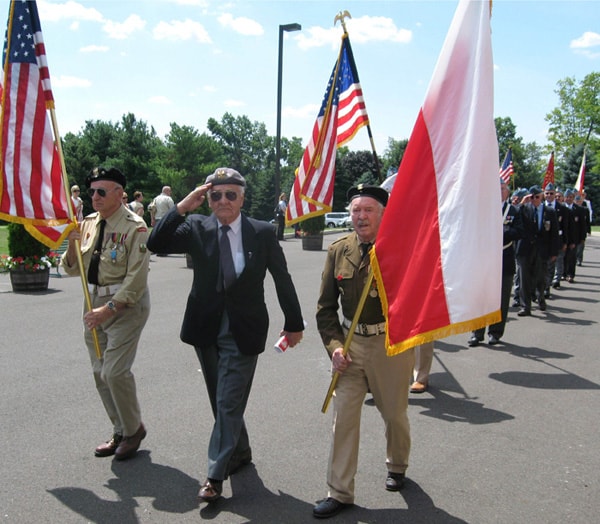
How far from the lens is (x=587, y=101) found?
2005 inches

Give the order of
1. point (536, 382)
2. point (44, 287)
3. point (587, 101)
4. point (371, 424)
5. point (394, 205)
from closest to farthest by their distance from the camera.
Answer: point (394, 205) → point (371, 424) → point (536, 382) → point (44, 287) → point (587, 101)

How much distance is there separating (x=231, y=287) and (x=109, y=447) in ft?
5.31

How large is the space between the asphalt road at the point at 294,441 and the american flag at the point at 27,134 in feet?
5.65

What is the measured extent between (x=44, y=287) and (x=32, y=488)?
9.07 meters

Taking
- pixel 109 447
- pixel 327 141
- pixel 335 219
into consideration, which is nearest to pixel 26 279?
pixel 327 141

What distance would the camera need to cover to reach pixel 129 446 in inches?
180

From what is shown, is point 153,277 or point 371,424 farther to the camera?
point 153,277

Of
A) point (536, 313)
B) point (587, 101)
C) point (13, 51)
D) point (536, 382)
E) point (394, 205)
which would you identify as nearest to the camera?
point (394, 205)

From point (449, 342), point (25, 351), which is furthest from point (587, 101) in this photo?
point (25, 351)

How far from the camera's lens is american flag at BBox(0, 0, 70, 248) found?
4855 mm

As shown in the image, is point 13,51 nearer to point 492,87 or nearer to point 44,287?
point 492,87

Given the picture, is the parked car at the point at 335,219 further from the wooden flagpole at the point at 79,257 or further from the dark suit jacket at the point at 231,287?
the dark suit jacket at the point at 231,287

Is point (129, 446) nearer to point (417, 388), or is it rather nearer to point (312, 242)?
point (417, 388)

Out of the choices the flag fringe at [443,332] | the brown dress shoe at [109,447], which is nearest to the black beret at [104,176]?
the brown dress shoe at [109,447]
